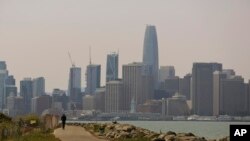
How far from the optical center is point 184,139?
35.0 metres

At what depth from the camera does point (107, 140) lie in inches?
1430

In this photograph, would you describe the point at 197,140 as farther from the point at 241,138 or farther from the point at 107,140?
the point at 241,138

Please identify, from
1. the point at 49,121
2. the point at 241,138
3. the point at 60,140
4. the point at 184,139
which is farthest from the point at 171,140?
the point at 49,121

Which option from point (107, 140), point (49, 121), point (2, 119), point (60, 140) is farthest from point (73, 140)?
point (49, 121)

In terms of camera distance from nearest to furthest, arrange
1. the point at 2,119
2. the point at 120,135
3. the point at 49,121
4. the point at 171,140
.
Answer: the point at 171,140 → the point at 120,135 → the point at 2,119 → the point at 49,121

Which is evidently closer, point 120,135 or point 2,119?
point 120,135

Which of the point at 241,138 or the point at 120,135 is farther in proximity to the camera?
the point at 120,135

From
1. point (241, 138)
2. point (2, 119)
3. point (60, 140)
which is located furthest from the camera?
point (2, 119)

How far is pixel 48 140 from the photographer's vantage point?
32875mm

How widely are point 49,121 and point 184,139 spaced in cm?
2940

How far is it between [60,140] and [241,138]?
2199 centimetres

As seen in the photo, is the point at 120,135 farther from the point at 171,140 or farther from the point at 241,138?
the point at 241,138

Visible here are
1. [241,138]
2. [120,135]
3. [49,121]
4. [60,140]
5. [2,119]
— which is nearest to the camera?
[241,138]

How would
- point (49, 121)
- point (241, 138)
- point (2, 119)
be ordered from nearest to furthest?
1. point (241, 138)
2. point (2, 119)
3. point (49, 121)
